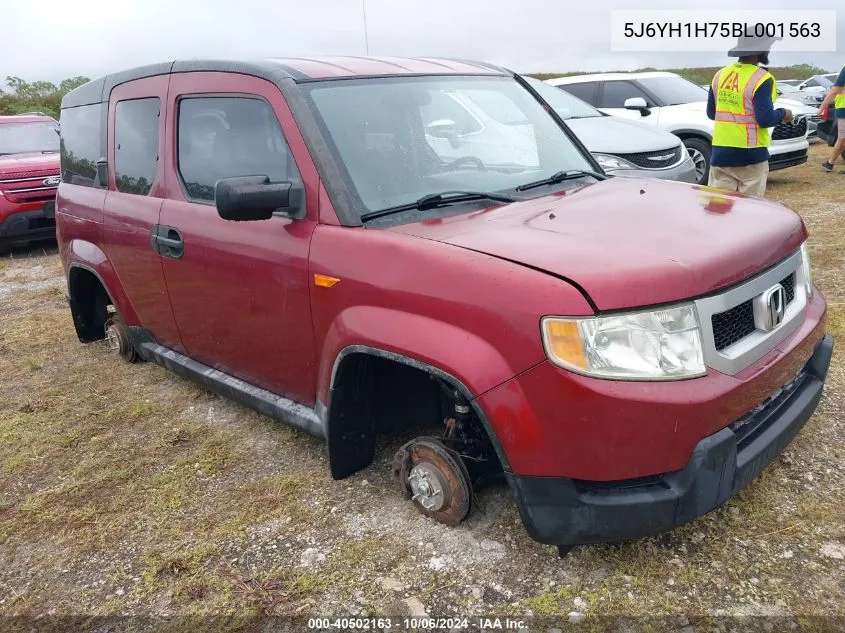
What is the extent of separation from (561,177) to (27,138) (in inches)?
387

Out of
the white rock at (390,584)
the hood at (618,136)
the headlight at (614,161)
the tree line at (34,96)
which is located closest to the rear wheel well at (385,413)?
the white rock at (390,584)

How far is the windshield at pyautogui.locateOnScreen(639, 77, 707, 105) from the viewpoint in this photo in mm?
9438

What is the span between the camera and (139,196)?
372 centimetres

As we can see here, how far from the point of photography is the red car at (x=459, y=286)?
2.04 m

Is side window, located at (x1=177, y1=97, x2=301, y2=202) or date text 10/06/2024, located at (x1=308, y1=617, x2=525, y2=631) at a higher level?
side window, located at (x1=177, y1=97, x2=301, y2=202)

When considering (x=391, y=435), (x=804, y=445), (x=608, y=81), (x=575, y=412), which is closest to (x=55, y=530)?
(x=391, y=435)

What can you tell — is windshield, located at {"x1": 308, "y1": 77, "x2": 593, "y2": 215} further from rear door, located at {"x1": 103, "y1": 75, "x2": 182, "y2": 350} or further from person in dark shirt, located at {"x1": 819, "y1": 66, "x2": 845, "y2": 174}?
person in dark shirt, located at {"x1": 819, "y1": 66, "x2": 845, "y2": 174}

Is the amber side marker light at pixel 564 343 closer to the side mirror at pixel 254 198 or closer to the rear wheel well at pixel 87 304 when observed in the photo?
the side mirror at pixel 254 198

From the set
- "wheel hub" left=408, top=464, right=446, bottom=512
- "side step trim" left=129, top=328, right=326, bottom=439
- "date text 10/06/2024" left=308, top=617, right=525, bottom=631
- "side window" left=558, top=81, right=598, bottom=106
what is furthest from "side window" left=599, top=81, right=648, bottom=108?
"date text 10/06/2024" left=308, top=617, right=525, bottom=631

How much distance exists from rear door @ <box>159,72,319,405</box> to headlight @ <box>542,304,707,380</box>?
1.14m

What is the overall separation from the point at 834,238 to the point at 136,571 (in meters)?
6.38

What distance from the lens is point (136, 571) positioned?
2.65m

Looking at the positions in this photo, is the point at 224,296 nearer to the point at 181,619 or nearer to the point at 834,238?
the point at 181,619

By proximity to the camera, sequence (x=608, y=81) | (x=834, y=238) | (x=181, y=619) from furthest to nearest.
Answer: (x=608, y=81)
(x=834, y=238)
(x=181, y=619)
